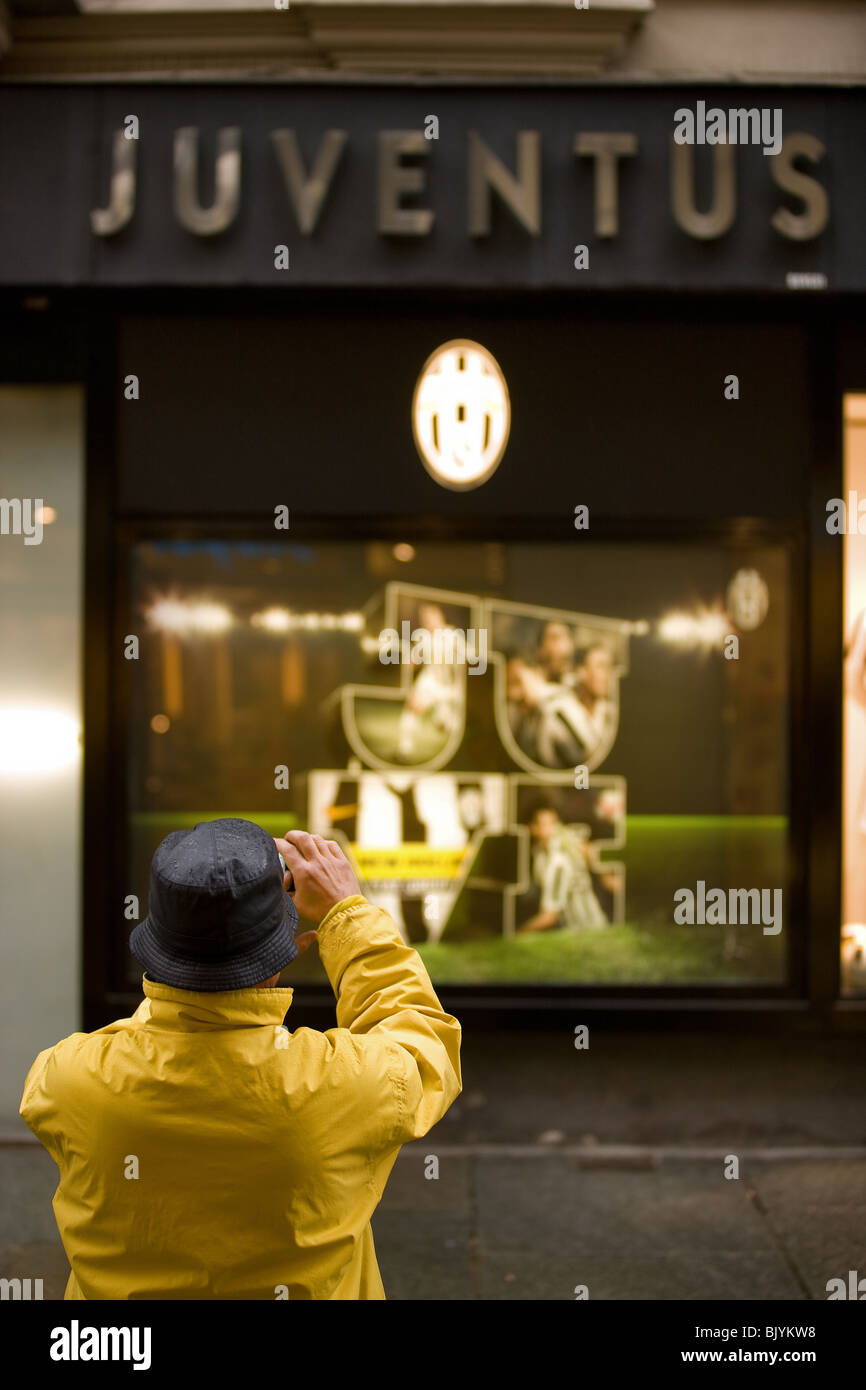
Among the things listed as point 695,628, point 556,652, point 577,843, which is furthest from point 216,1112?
point 695,628

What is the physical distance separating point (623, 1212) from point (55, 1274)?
2321 millimetres

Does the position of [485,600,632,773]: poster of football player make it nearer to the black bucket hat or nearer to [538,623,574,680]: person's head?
[538,623,574,680]: person's head

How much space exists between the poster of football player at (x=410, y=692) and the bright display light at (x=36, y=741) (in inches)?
56.0

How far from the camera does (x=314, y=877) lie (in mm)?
1882

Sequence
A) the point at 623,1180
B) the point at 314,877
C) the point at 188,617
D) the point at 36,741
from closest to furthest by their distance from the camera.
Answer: the point at 314,877 < the point at 623,1180 < the point at 36,741 < the point at 188,617

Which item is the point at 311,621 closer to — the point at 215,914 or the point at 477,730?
the point at 477,730

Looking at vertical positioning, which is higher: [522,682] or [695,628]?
[695,628]

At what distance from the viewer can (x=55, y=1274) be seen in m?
3.80

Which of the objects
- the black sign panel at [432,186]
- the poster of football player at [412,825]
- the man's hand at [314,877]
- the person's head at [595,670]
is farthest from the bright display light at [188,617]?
the man's hand at [314,877]

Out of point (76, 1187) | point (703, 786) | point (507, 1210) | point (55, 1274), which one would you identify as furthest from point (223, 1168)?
point (703, 786)

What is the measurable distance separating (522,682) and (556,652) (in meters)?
0.25

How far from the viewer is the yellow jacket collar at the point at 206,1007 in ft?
5.20

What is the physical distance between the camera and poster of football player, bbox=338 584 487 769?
530cm

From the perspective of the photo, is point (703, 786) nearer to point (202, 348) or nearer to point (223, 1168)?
point (202, 348)
